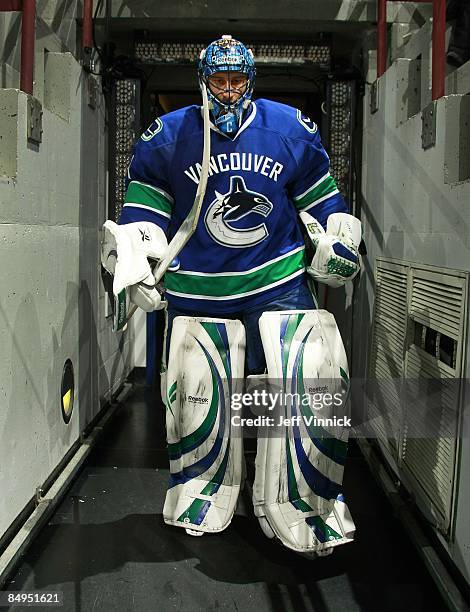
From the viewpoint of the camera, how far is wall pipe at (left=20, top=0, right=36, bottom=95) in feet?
6.52

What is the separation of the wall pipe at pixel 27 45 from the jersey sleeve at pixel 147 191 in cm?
37

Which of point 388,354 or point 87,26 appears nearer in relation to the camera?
point 388,354

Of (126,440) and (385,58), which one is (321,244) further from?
(126,440)

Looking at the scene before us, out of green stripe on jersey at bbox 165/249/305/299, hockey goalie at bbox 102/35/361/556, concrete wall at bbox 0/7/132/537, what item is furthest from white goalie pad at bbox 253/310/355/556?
concrete wall at bbox 0/7/132/537

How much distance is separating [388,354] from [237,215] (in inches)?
37.5

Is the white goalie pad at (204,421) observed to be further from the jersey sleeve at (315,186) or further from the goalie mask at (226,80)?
the goalie mask at (226,80)

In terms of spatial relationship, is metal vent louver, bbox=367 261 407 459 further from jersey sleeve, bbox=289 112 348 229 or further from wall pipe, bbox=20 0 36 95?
wall pipe, bbox=20 0 36 95

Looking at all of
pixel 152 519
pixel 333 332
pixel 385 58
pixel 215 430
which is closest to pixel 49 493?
pixel 152 519

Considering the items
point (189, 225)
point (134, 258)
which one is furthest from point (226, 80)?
point (134, 258)

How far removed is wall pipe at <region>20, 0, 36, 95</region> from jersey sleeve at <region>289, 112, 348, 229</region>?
830 mm

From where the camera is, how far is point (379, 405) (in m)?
2.75

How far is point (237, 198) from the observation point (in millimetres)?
1971

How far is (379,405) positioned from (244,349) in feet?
3.02

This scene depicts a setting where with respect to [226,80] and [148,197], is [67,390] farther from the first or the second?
[226,80]
